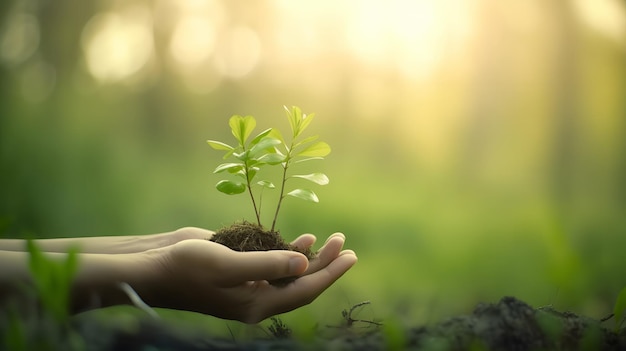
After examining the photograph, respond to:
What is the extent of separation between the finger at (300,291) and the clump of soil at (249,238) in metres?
0.03

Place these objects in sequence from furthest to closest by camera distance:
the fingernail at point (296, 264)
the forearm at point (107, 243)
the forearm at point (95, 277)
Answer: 1. the forearm at point (107, 243)
2. the fingernail at point (296, 264)
3. the forearm at point (95, 277)

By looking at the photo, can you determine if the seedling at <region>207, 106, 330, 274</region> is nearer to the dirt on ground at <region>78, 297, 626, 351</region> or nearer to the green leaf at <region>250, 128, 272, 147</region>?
the green leaf at <region>250, 128, 272, 147</region>

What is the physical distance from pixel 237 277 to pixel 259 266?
0.04m

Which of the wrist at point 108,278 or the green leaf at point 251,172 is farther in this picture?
the green leaf at point 251,172

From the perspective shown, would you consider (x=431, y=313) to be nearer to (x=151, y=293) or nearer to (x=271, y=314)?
(x=271, y=314)

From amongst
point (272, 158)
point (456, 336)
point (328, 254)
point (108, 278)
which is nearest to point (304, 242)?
point (328, 254)

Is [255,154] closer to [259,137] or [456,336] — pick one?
[259,137]

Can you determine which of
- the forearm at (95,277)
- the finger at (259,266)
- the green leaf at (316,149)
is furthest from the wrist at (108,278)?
the green leaf at (316,149)

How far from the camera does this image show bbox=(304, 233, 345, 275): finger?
3.27 feet

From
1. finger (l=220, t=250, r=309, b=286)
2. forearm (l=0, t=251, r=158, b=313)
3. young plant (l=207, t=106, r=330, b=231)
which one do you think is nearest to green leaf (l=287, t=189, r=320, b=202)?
young plant (l=207, t=106, r=330, b=231)

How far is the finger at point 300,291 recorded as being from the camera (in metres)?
0.93

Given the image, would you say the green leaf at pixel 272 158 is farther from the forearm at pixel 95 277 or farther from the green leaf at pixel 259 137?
the forearm at pixel 95 277

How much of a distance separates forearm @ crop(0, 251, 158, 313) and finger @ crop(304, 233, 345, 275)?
0.29 meters

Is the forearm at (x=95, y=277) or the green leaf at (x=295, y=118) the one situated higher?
the green leaf at (x=295, y=118)
